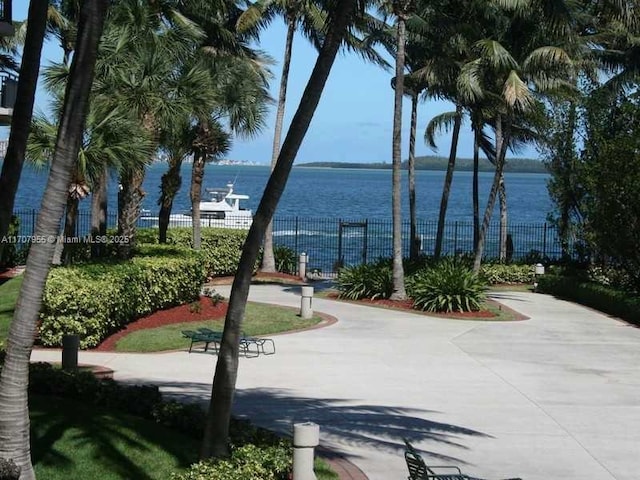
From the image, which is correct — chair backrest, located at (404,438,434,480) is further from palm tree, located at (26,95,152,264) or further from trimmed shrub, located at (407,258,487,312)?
trimmed shrub, located at (407,258,487,312)

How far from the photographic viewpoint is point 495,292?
30.0 metres

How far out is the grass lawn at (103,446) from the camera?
9.52 meters

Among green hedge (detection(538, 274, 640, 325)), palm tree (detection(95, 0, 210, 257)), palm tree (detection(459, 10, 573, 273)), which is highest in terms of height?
palm tree (detection(459, 10, 573, 273))

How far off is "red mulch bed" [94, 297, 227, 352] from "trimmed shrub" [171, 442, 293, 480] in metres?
8.74

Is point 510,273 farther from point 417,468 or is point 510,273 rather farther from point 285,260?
point 417,468

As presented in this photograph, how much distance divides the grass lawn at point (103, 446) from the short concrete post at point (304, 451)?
83 centimetres

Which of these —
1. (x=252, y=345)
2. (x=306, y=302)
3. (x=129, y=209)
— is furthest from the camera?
(x=306, y=302)

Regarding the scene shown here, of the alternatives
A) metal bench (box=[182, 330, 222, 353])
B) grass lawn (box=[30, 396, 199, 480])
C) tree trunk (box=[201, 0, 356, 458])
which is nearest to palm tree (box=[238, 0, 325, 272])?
metal bench (box=[182, 330, 222, 353])

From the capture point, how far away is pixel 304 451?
914 cm

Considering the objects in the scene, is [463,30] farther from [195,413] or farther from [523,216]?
[523,216]

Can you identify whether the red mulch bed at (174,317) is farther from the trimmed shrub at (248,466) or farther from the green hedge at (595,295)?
the green hedge at (595,295)

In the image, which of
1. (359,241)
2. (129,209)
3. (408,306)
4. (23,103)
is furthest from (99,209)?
(359,241)

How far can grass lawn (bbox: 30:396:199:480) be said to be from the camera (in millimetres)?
9516

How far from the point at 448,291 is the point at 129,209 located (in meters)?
8.48
